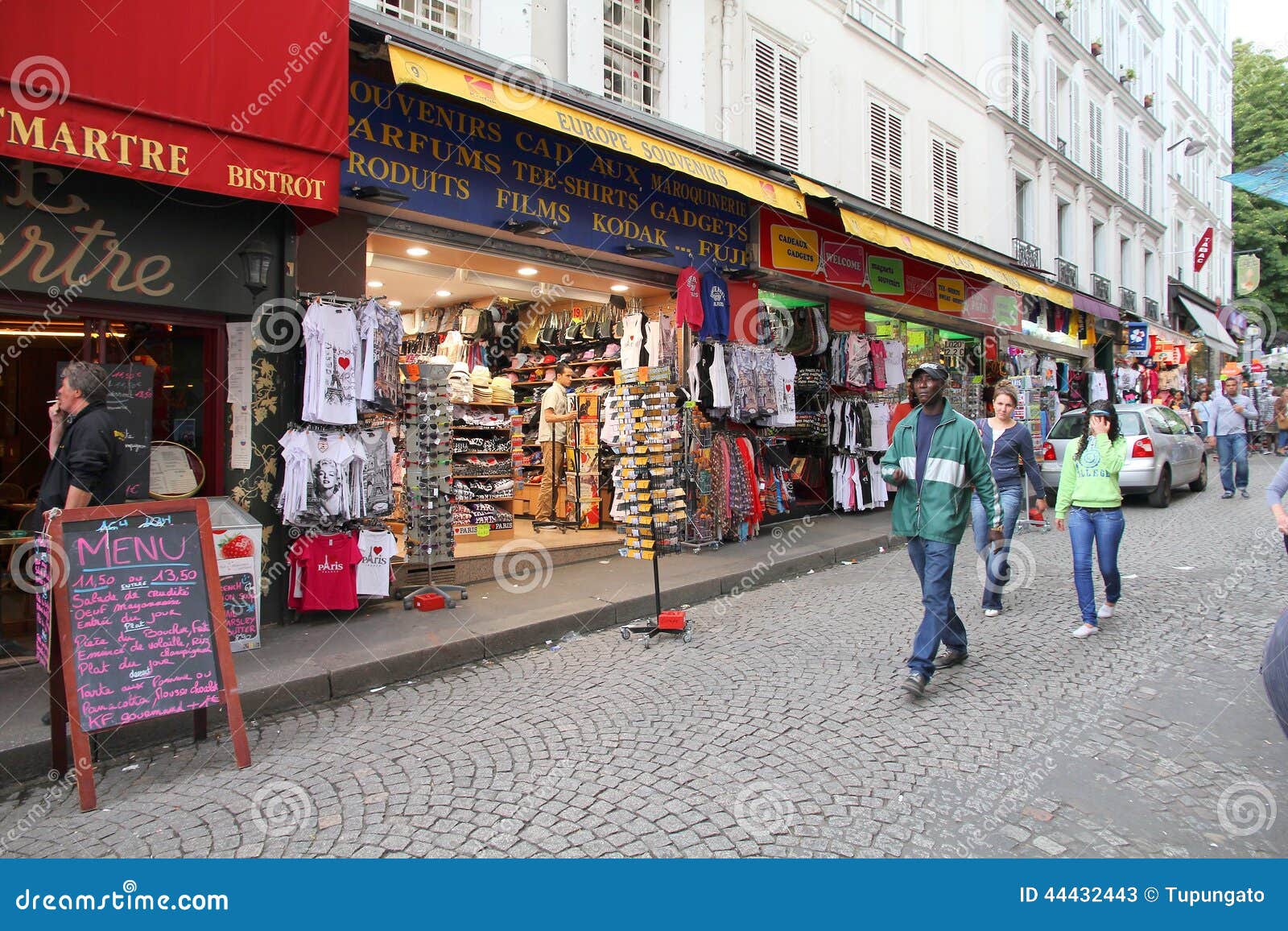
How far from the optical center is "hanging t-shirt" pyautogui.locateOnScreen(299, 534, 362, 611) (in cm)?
657

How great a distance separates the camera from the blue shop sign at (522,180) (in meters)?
7.29

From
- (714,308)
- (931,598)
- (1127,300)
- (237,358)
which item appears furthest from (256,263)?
(1127,300)

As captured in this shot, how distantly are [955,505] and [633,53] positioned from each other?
7.94 metres

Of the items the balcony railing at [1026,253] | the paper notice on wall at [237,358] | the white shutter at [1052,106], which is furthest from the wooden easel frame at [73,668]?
the white shutter at [1052,106]

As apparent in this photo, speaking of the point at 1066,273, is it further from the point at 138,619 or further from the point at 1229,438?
the point at 138,619

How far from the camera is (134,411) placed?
574 centimetres

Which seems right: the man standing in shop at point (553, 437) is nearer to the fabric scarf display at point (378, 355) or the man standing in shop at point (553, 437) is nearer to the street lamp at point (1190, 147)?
the fabric scarf display at point (378, 355)

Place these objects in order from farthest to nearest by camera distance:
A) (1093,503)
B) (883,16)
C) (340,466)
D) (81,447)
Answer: (883,16) < (340,466) < (1093,503) < (81,447)

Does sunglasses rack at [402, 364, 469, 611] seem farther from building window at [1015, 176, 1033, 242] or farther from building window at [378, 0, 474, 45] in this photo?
A: building window at [1015, 176, 1033, 242]

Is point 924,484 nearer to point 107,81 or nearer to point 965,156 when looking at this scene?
point 107,81

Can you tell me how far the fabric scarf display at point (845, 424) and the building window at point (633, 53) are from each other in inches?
206

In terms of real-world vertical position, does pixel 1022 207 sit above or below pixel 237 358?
above

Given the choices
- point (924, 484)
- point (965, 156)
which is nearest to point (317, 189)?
point (924, 484)

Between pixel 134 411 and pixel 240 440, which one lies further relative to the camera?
pixel 240 440
